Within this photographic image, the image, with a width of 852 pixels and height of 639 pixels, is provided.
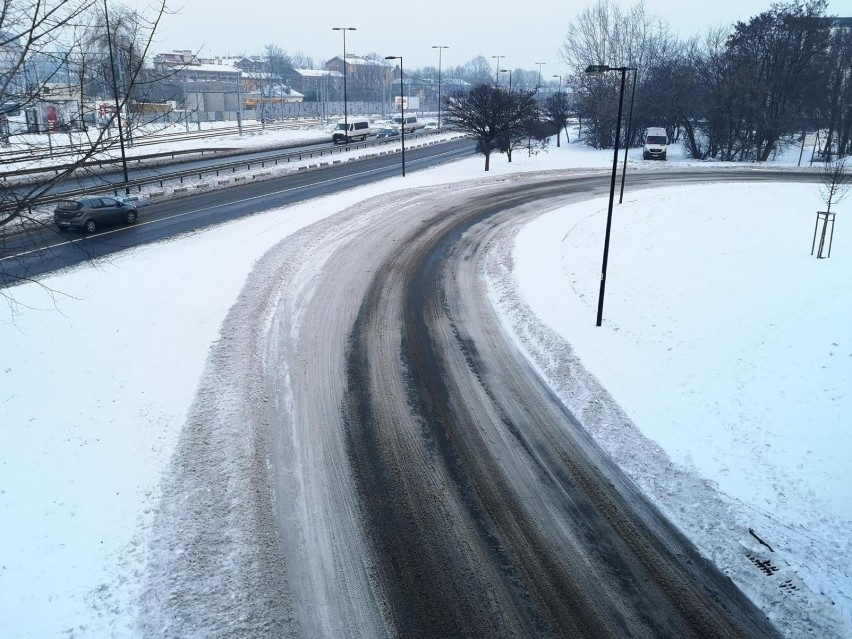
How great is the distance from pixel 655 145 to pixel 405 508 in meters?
50.1

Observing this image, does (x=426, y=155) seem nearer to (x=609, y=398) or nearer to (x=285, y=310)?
(x=285, y=310)

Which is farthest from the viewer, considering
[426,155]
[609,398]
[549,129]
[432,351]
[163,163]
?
[549,129]

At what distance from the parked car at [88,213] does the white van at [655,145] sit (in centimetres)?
4278

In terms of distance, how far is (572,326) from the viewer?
1633 cm

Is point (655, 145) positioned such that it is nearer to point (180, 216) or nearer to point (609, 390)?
point (180, 216)

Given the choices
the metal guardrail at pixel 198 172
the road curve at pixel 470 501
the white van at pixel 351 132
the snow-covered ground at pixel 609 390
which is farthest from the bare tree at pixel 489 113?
the road curve at pixel 470 501

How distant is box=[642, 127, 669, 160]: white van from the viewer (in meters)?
50.6

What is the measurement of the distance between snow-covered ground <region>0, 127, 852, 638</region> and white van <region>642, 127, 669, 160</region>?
2871cm

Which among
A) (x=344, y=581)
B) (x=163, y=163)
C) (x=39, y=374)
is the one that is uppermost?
(x=163, y=163)

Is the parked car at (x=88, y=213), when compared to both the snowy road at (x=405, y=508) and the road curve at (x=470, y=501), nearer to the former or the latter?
the snowy road at (x=405, y=508)

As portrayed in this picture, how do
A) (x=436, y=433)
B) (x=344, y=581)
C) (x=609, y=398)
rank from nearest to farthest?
1. (x=344, y=581)
2. (x=436, y=433)
3. (x=609, y=398)

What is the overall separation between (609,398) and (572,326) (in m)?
4.03

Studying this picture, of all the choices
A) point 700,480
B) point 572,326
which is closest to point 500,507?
point 700,480

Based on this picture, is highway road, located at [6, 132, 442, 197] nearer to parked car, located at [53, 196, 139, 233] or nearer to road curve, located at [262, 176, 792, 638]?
parked car, located at [53, 196, 139, 233]
